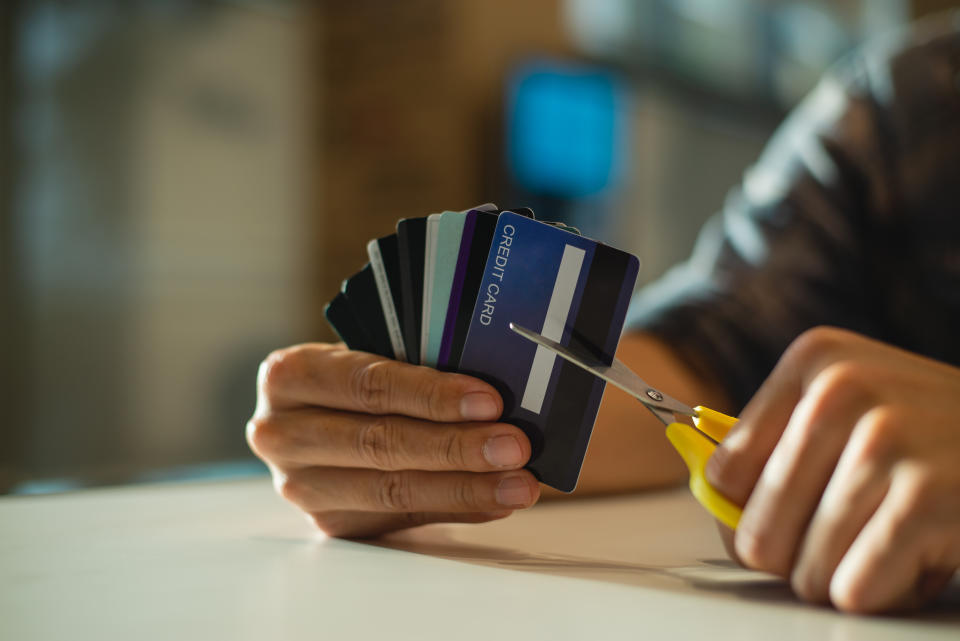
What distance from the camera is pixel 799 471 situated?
0.42 m

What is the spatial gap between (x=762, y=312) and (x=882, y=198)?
0.27m

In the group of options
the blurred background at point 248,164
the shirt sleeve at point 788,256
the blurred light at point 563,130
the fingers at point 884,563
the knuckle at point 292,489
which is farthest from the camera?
the blurred light at point 563,130

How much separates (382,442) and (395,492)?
1.7 inches

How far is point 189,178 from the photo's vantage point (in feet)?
11.7

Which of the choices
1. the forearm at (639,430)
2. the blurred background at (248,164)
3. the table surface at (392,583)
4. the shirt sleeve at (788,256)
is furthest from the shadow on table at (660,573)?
the blurred background at (248,164)

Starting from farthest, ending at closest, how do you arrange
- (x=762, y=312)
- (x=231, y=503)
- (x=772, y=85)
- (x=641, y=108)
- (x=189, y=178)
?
(x=772, y=85)
(x=641, y=108)
(x=189, y=178)
(x=762, y=312)
(x=231, y=503)

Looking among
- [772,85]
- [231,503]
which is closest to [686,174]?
[772,85]

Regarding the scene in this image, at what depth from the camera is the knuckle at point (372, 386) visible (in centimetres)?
56

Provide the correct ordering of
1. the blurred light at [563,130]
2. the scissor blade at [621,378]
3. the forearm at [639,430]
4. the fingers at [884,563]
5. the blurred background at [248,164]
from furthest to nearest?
the blurred light at [563,130] → the blurred background at [248,164] → the forearm at [639,430] → the scissor blade at [621,378] → the fingers at [884,563]

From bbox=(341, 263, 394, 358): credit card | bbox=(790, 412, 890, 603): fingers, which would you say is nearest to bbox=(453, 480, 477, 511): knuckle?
bbox=(341, 263, 394, 358): credit card

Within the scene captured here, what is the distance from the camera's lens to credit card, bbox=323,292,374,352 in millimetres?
591

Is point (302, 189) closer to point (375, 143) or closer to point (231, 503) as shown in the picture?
point (375, 143)

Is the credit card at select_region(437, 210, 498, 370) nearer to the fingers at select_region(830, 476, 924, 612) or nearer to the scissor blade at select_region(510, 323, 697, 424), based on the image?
the scissor blade at select_region(510, 323, 697, 424)

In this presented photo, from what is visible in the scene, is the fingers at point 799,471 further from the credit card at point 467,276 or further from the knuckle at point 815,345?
the credit card at point 467,276
